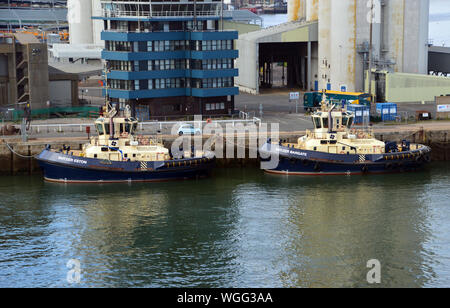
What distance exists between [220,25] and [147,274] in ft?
167

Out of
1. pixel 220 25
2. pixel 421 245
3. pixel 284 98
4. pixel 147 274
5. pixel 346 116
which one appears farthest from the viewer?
pixel 284 98

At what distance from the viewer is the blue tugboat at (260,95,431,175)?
6725 centimetres

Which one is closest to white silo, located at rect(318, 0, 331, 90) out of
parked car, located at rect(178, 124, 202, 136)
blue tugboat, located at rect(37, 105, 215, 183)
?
parked car, located at rect(178, 124, 202, 136)

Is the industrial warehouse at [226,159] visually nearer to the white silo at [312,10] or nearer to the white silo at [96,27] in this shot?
the white silo at [312,10]

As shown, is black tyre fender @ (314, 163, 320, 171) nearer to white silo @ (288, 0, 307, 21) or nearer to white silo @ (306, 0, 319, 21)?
white silo @ (306, 0, 319, 21)

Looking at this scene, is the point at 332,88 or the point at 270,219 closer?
the point at 270,219

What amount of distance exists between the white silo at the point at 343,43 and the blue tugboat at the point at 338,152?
1066 inches

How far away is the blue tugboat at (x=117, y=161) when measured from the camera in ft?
212

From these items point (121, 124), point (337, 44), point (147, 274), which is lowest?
point (147, 274)

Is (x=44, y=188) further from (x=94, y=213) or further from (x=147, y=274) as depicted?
(x=147, y=274)

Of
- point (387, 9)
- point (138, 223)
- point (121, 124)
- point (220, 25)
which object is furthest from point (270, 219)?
point (387, 9)

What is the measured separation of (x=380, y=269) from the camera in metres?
44.4

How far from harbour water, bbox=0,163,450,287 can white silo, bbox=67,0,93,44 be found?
67396mm

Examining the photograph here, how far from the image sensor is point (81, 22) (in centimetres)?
13112
